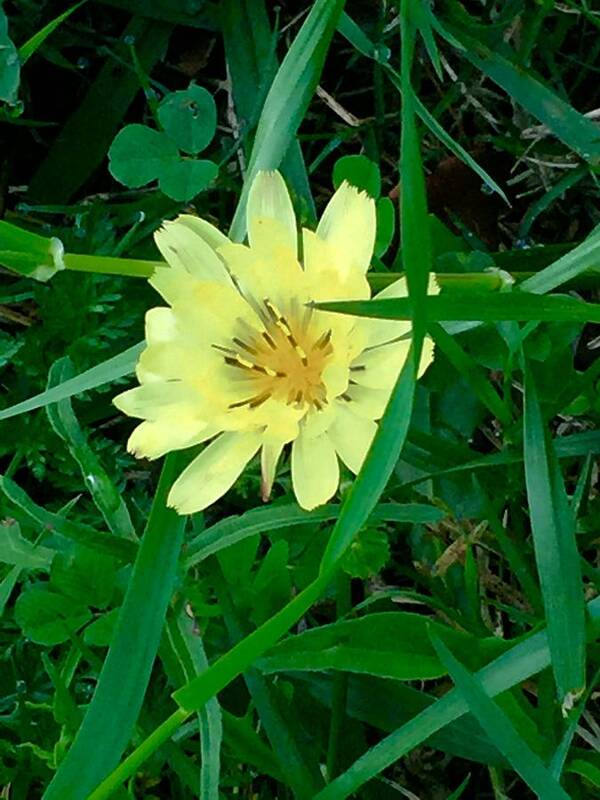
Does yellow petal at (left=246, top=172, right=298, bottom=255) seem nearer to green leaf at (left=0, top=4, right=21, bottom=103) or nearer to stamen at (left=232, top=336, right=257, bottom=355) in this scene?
stamen at (left=232, top=336, right=257, bottom=355)

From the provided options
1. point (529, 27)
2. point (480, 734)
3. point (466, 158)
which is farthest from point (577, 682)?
point (529, 27)

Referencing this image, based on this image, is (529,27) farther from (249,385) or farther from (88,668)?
(88,668)

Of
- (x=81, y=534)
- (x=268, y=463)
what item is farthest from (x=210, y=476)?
(x=81, y=534)

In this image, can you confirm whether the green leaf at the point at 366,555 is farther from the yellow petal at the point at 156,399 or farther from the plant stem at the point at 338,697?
the yellow petal at the point at 156,399

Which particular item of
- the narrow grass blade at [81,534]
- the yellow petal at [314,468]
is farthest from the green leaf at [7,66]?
the yellow petal at [314,468]

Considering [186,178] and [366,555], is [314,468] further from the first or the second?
[186,178]
